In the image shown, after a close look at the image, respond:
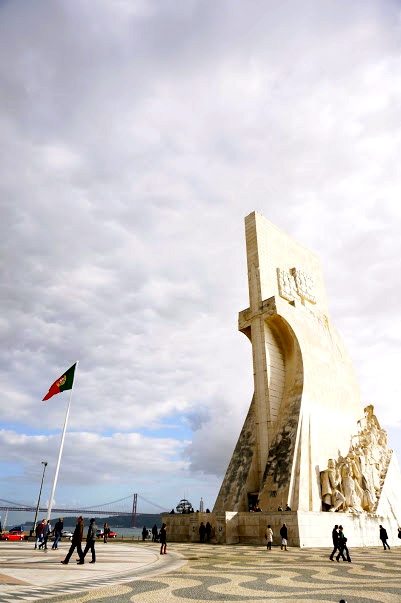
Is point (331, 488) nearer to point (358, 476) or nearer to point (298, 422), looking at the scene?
point (358, 476)

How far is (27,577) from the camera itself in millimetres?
6512

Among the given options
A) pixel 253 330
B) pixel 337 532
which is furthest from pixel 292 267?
pixel 337 532

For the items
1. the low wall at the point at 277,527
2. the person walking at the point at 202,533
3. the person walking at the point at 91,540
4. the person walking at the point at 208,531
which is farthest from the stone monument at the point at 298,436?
the person walking at the point at 91,540

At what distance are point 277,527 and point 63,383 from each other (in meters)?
9.16

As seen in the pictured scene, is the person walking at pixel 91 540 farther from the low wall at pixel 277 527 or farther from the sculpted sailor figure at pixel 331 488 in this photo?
the sculpted sailor figure at pixel 331 488

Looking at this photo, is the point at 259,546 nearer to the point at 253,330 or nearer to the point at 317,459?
the point at 317,459

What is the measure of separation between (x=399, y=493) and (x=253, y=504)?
29.7 feet

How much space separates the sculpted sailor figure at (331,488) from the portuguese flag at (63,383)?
11.5 meters

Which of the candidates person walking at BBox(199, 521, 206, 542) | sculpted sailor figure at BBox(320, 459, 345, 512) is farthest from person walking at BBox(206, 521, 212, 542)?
sculpted sailor figure at BBox(320, 459, 345, 512)

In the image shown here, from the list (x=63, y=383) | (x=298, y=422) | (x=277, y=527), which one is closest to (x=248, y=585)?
(x=63, y=383)

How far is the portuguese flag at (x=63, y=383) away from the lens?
45.5ft

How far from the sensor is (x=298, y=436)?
1828 centimetres

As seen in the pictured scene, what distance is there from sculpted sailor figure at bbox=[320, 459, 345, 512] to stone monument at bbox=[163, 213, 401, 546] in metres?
0.04

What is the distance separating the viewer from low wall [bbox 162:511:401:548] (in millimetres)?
14703
